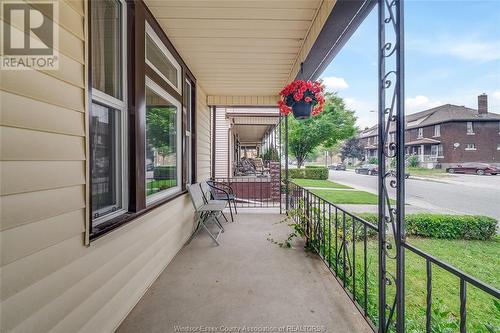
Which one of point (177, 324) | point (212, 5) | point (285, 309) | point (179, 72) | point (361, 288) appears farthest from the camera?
point (179, 72)

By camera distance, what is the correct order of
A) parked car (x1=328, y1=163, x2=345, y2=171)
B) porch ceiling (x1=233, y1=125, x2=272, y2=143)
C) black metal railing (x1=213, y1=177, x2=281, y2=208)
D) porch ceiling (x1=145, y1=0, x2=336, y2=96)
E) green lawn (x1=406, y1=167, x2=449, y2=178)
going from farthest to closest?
1. parked car (x1=328, y1=163, x2=345, y2=171)
2. porch ceiling (x1=233, y1=125, x2=272, y2=143)
3. black metal railing (x1=213, y1=177, x2=281, y2=208)
4. porch ceiling (x1=145, y1=0, x2=336, y2=96)
5. green lawn (x1=406, y1=167, x2=449, y2=178)

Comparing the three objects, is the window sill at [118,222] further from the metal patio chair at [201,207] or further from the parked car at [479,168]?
the parked car at [479,168]

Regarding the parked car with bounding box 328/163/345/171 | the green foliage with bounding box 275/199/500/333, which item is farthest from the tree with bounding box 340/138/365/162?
the green foliage with bounding box 275/199/500/333

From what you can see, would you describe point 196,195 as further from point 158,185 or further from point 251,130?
point 251,130

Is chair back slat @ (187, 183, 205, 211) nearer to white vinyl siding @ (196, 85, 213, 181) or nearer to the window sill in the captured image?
white vinyl siding @ (196, 85, 213, 181)

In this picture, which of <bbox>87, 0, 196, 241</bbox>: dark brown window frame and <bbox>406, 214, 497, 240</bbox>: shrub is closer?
<bbox>87, 0, 196, 241</bbox>: dark brown window frame

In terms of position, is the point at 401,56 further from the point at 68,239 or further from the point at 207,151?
the point at 207,151

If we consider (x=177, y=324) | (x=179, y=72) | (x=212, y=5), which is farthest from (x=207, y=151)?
(x=177, y=324)

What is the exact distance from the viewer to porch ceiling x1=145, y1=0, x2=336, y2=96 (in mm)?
1939

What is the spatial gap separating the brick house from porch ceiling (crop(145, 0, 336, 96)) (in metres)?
1.08

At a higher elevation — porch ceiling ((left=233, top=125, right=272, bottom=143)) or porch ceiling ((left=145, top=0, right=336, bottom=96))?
porch ceiling ((left=233, top=125, right=272, bottom=143))

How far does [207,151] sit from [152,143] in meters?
2.57

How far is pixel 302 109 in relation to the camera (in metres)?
2.49

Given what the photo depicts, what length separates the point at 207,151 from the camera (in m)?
4.91
